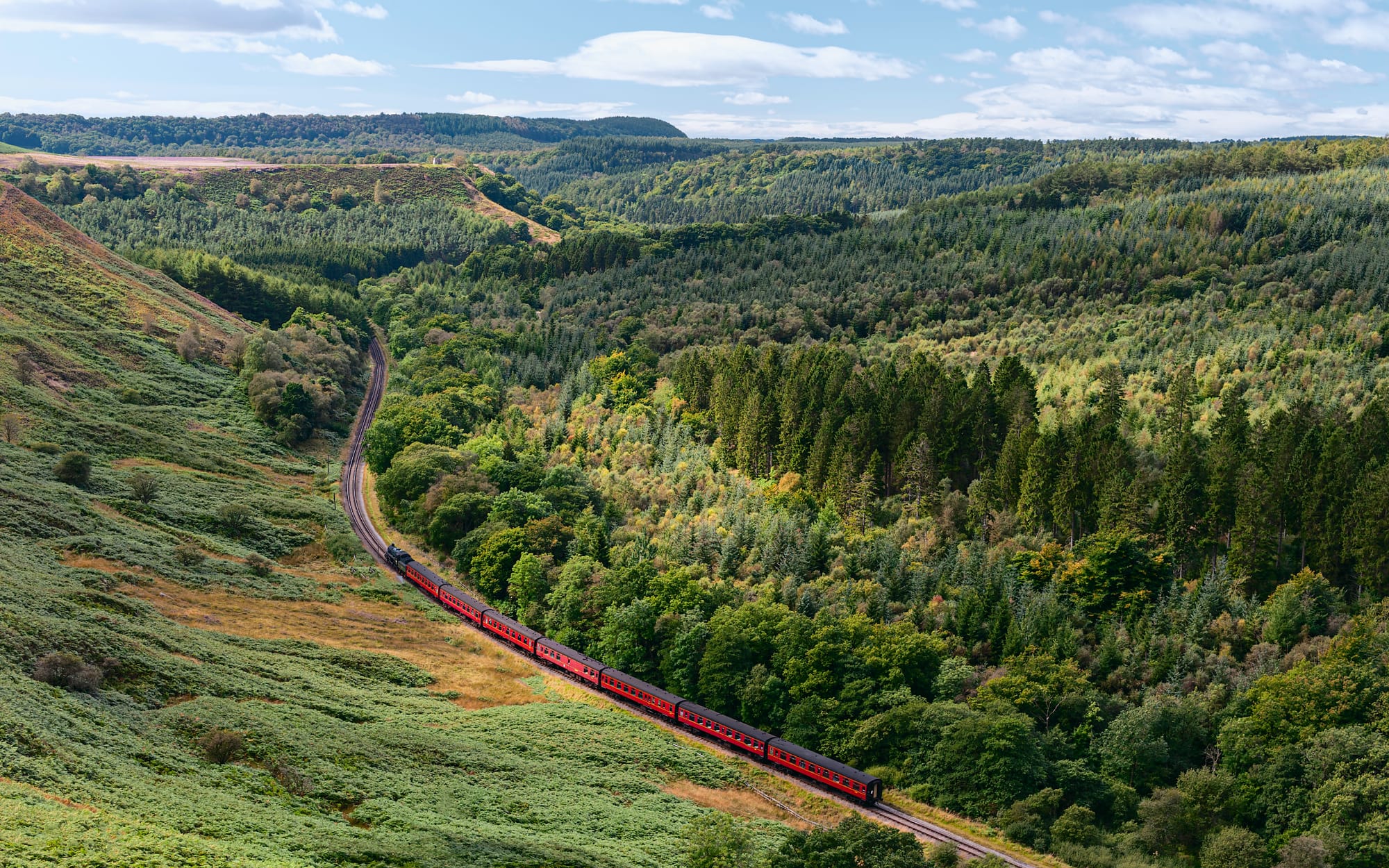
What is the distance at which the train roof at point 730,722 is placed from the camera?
200 ft

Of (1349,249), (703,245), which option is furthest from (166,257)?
(1349,249)

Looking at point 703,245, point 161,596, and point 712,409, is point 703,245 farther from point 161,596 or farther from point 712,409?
point 161,596

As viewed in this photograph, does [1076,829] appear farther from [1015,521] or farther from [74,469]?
[74,469]

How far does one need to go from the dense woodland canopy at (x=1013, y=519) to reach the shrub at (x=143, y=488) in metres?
22.2

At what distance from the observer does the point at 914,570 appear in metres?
73.8

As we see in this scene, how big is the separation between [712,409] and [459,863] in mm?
70109

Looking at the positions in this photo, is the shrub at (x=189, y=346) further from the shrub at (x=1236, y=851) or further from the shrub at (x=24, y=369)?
the shrub at (x=1236, y=851)

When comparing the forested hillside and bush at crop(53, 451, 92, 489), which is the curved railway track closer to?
the forested hillside

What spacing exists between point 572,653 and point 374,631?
16.8m

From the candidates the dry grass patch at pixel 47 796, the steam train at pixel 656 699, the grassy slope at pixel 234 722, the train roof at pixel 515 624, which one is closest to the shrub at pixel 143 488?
the grassy slope at pixel 234 722

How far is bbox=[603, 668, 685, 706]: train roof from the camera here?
6556cm

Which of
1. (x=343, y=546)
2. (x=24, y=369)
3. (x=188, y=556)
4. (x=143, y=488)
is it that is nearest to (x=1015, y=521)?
(x=343, y=546)

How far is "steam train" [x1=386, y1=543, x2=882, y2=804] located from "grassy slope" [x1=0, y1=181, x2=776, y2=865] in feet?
7.35

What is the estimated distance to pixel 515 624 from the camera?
7600 centimetres
